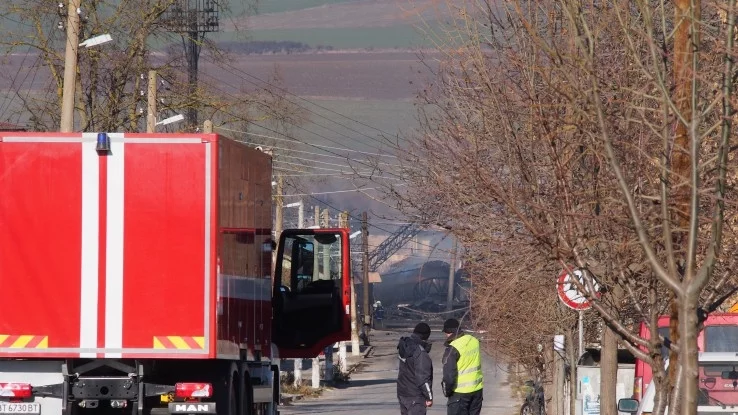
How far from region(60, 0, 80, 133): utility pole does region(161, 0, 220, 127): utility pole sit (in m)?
13.6

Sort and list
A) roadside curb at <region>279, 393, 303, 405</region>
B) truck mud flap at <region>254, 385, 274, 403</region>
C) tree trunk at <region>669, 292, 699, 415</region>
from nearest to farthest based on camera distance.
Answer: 1. tree trunk at <region>669, 292, 699, 415</region>
2. truck mud flap at <region>254, 385, 274, 403</region>
3. roadside curb at <region>279, 393, 303, 405</region>

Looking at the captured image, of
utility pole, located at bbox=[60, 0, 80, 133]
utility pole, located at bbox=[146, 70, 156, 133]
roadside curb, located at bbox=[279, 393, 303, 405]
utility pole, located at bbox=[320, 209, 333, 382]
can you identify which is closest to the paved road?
roadside curb, located at bbox=[279, 393, 303, 405]

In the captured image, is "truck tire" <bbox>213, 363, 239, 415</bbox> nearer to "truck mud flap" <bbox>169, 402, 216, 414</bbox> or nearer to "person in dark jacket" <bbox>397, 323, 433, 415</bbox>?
"truck mud flap" <bbox>169, 402, 216, 414</bbox>

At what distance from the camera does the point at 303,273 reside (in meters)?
17.8

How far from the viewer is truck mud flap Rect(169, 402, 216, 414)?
43.3 ft

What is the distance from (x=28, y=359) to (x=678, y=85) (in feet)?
22.6

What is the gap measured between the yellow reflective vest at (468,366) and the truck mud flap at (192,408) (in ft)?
12.6

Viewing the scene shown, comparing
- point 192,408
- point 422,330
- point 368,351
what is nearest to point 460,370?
point 422,330

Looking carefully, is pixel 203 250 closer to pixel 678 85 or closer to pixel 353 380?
pixel 678 85

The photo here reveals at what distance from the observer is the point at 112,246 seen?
12.5 meters

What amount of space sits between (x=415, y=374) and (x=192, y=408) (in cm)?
393

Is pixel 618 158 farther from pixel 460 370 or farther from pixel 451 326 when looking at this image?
pixel 460 370

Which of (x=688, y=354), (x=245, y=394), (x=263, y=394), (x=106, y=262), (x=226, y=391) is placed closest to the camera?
(x=688, y=354)

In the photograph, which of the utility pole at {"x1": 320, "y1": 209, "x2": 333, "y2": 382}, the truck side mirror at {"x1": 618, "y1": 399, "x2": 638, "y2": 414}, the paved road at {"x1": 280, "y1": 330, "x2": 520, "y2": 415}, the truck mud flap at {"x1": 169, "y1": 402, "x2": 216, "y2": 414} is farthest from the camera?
the paved road at {"x1": 280, "y1": 330, "x2": 520, "y2": 415}
